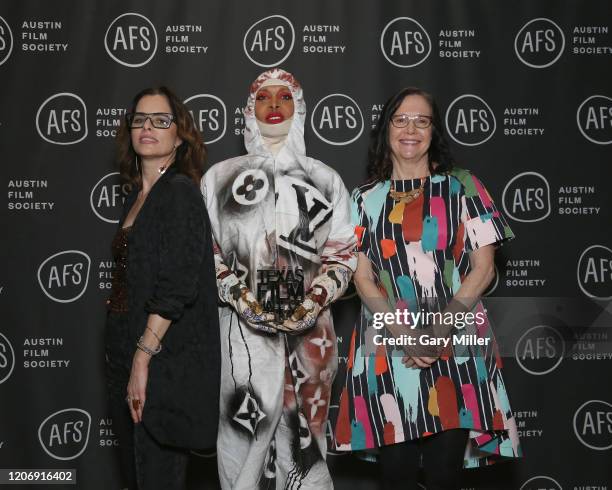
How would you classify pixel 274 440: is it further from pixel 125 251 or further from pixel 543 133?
pixel 543 133

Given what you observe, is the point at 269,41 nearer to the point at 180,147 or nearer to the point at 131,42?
the point at 131,42

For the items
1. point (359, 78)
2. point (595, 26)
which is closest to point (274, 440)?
point (359, 78)

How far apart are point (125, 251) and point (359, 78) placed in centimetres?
155

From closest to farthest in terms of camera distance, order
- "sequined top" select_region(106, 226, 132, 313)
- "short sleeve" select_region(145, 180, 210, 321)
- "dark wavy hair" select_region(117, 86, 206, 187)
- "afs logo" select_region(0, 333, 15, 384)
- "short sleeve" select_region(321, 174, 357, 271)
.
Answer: "short sleeve" select_region(145, 180, 210, 321) < "sequined top" select_region(106, 226, 132, 313) < "dark wavy hair" select_region(117, 86, 206, 187) < "short sleeve" select_region(321, 174, 357, 271) < "afs logo" select_region(0, 333, 15, 384)

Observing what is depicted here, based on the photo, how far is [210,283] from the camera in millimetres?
1974

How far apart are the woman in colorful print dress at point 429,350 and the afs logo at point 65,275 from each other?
142 cm

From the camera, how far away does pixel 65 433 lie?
10.0ft

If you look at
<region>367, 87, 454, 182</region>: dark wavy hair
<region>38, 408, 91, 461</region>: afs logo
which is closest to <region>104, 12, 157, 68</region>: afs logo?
<region>367, 87, 454, 182</region>: dark wavy hair

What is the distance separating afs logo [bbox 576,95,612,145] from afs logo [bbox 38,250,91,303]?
2365 millimetres

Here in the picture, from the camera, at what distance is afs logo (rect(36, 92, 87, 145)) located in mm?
3064

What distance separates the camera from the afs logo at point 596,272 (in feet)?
10.2

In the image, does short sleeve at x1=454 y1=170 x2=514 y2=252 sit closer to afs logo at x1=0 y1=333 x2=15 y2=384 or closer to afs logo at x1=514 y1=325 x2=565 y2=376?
afs logo at x1=514 y1=325 x2=565 y2=376

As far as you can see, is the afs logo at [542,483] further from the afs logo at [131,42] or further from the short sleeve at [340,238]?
the afs logo at [131,42]

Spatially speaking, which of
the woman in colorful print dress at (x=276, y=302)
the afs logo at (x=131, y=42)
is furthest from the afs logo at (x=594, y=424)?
the afs logo at (x=131, y=42)
